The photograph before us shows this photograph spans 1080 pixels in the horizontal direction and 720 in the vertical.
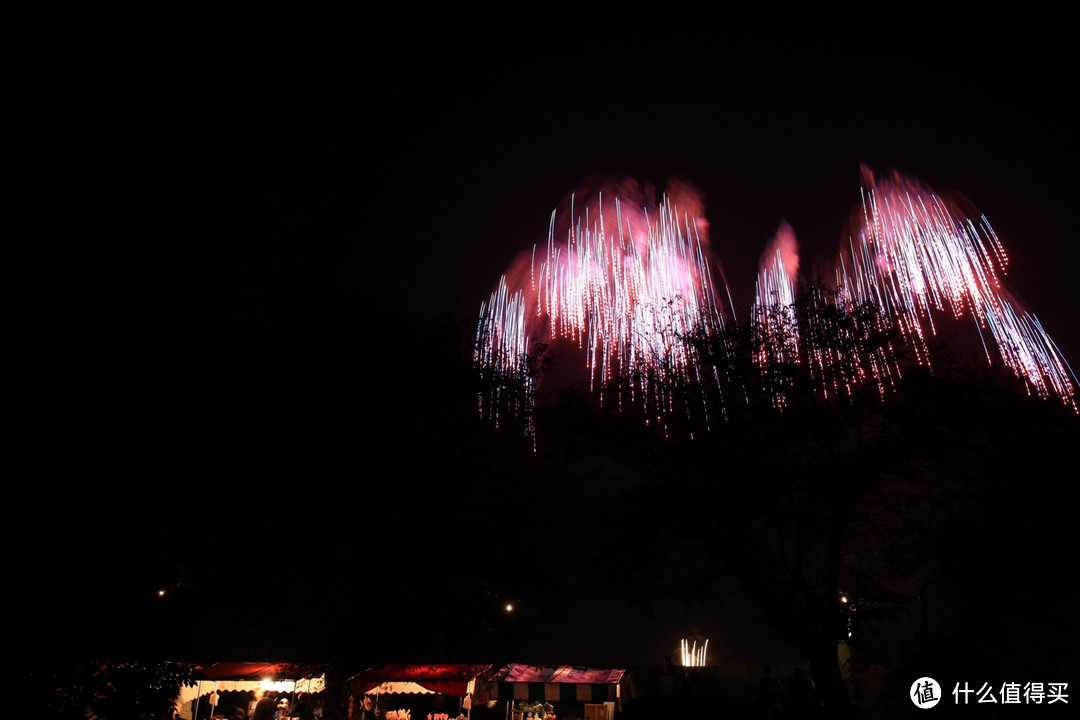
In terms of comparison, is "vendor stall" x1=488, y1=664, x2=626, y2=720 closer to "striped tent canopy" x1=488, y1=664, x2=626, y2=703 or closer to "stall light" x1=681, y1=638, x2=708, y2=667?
"striped tent canopy" x1=488, y1=664, x2=626, y2=703

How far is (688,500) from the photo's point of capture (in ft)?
48.2

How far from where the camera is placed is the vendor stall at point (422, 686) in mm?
20031

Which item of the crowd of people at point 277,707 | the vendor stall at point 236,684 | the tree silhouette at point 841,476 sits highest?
the tree silhouette at point 841,476

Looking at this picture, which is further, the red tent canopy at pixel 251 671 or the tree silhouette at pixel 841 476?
the red tent canopy at pixel 251 671

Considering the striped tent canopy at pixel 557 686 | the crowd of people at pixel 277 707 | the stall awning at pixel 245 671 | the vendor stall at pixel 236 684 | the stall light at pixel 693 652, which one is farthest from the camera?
the stall light at pixel 693 652

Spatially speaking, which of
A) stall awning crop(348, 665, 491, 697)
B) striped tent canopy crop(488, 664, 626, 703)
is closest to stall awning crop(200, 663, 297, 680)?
stall awning crop(348, 665, 491, 697)

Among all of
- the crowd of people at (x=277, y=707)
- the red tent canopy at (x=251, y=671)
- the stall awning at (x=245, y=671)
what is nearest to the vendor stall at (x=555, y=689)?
the crowd of people at (x=277, y=707)

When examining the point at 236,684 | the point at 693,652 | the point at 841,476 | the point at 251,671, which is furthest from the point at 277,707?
the point at 693,652

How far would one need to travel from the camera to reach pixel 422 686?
20.7 meters

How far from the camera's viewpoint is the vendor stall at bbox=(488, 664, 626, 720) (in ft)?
72.3

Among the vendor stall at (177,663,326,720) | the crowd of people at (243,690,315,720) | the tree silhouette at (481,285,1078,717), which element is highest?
the tree silhouette at (481,285,1078,717)

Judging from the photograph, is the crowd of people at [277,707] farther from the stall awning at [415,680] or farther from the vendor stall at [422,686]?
the stall awning at [415,680]

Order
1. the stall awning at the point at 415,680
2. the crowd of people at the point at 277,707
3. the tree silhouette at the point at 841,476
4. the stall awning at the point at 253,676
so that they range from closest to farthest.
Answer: the tree silhouette at the point at 841,476, the stall awning at the point at 415,680, the crowd of people at the point at 277,707, the stall awning at the point at 253,676

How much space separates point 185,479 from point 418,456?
19.0 ft
